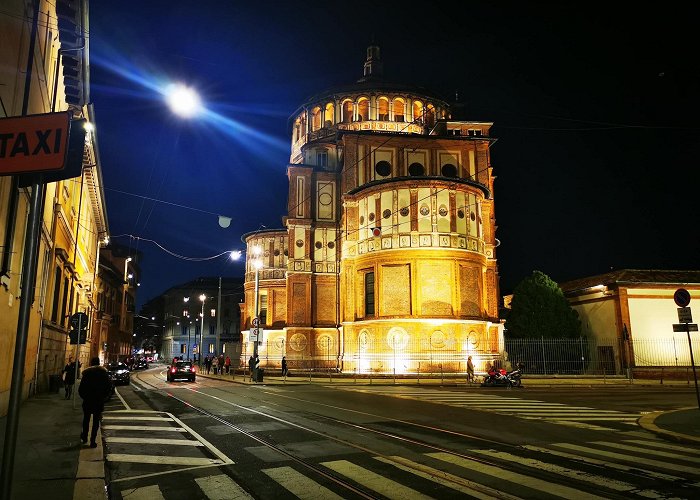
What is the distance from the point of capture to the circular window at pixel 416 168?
157 ft

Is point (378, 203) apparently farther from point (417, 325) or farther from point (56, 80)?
point (56, 80)

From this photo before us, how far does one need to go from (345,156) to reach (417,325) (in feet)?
60.4

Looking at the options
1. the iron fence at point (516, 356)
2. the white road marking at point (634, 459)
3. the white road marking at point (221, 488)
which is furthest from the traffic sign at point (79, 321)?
the iron fence at point (516, 356)

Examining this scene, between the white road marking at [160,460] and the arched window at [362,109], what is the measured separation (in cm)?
4861

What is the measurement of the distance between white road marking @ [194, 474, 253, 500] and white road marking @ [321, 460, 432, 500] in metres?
1.55

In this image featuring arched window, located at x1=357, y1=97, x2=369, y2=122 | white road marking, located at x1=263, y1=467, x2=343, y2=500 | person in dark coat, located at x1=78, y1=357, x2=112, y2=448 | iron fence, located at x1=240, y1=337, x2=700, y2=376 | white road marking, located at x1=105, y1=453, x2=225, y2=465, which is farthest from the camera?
arched window, located at x1=357, y1=97, x2=369, y2=122

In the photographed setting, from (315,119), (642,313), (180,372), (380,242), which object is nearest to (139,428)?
(180,372)

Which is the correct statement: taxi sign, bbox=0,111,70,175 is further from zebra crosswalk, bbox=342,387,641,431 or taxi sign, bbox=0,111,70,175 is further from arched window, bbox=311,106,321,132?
arched window, bbox=311,106,321,132

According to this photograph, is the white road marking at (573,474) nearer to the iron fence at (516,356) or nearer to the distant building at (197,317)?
the iron fence at (516,356)

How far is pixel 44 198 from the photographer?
5.67 m

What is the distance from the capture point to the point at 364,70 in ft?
210

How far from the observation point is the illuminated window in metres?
39.0

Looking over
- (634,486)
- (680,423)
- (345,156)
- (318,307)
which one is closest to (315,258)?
(318,307)

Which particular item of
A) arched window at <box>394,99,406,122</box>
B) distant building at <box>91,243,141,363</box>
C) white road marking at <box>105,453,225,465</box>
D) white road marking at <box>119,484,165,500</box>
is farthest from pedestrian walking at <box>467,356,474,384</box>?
distant building at <box>91,243,141,363</box>
